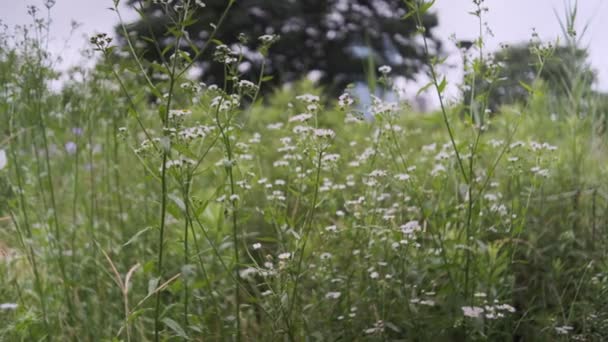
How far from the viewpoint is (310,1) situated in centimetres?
1598

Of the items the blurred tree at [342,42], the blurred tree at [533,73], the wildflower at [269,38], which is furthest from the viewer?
the blurred tree at [342,42]

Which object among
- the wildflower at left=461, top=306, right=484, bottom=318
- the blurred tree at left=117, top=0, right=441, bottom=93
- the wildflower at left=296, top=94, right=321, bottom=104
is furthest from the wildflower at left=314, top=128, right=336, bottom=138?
the blurred tree at left=117, top=0, right=441, bottom=93

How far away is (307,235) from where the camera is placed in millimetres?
1883

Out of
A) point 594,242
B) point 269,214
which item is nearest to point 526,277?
point 594,242

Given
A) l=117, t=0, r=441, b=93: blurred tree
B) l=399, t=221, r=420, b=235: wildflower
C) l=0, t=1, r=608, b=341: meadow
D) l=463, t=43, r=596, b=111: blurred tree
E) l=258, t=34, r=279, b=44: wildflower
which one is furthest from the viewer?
l=117, t=0, r=441, b=93: blurred tree

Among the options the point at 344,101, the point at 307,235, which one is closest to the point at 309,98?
the point at 344,101

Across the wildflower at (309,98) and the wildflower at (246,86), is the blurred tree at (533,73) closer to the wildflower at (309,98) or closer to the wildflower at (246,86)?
the wildflower at (309,98)

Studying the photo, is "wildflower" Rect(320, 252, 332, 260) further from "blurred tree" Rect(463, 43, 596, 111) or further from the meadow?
"blurred tree" Rect(463, 43, 596, 111)

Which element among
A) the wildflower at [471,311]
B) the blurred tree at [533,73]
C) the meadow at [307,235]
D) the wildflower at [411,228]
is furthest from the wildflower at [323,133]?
the wildflower at [471,311]

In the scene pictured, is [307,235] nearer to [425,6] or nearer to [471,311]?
[471,311]

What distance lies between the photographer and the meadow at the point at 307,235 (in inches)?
73.1

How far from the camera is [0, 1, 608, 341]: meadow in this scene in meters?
1.86

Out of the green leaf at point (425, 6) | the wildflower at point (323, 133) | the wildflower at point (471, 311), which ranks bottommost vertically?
the wildflower at point (471, 311)

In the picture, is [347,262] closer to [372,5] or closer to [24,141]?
[24,141]
